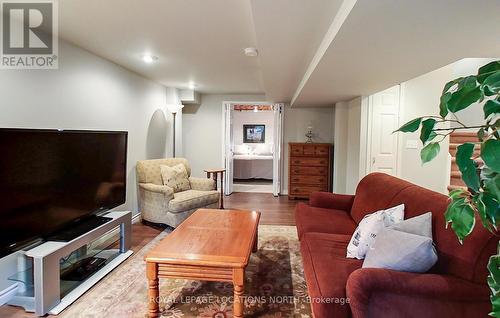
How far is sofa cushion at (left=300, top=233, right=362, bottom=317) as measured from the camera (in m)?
1.43

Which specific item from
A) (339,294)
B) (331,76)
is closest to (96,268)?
(339,294)

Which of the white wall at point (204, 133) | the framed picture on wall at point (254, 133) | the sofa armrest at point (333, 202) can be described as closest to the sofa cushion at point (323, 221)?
the sofa armrest at point (333, 202)

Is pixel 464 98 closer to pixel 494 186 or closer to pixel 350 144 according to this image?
pixel 494 186

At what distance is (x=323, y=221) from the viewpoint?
2.66m

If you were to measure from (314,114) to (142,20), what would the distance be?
175 inches

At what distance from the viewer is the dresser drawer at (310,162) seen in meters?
5.63

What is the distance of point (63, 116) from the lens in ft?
9.16

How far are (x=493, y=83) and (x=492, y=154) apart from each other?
0.19 meters

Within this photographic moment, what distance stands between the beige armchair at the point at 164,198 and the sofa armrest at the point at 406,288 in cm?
266

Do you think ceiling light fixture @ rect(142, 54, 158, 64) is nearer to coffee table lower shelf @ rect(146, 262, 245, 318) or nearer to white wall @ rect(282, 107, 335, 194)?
coffee table lower shelf @ rect(146, 262, 245, 318)

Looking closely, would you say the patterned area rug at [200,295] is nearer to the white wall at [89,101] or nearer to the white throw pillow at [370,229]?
the white throw pillow at [370,229]

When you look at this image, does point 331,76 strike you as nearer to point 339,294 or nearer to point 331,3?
point 331,3

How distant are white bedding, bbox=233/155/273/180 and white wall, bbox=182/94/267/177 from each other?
1696mm

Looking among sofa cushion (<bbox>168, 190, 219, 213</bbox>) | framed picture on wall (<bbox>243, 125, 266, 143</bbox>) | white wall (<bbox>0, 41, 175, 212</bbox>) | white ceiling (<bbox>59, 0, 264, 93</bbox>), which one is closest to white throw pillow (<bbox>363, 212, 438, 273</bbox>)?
white ceiling (<bbox>59, 0, 264, 93</bbox>)
